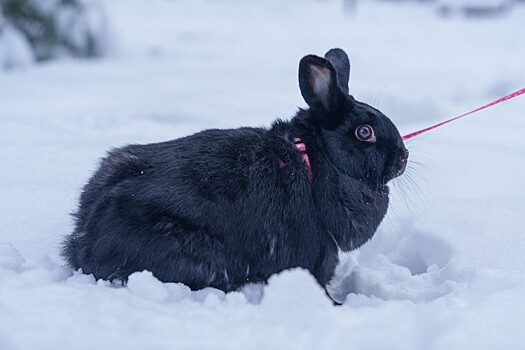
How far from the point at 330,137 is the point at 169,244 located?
63cm

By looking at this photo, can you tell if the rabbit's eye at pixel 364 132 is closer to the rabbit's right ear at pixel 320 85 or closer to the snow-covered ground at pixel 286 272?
the rabbit's right ear at pixel 320 85

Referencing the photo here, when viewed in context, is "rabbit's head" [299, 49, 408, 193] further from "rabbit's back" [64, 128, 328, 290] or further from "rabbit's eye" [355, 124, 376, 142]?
"rabbit's back" [64, 128, 328, 290]

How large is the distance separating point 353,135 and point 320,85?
0.19 meters

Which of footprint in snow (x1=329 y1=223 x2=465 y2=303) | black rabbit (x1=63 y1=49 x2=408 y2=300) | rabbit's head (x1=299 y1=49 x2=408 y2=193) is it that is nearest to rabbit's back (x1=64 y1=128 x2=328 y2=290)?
black rabbit (x1=63 y1=49 x2=408 y2=300)

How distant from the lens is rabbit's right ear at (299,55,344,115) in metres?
2.11

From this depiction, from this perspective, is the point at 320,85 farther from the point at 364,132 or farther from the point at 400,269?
the point at 400,269

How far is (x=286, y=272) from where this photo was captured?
1.68 metres

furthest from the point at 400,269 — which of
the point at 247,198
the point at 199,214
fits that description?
the point at 199,214

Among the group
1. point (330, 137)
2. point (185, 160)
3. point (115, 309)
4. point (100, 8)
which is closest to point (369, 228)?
point (330, 137)

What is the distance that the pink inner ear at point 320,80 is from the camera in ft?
6.98

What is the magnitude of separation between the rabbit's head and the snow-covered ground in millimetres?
411

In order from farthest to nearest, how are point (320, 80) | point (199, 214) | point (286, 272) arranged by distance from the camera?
point (320, 80), point (199, 214), point (286, 272)

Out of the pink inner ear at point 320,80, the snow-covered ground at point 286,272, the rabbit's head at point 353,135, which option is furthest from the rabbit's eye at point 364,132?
the snow-covered ground at point 286,272

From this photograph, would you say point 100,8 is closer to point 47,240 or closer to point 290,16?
point 47,240
